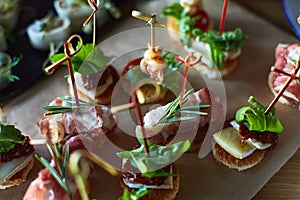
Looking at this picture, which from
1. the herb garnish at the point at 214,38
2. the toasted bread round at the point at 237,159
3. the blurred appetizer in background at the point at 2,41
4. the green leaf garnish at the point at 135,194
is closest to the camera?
the green leaf garnish at the point at 135,194

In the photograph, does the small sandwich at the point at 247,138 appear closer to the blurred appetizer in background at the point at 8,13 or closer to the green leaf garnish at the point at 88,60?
the green leaf garnish at the point at 88,60

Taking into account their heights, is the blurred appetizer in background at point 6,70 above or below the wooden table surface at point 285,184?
above

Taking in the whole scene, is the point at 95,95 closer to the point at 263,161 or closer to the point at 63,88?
the point at 63,88

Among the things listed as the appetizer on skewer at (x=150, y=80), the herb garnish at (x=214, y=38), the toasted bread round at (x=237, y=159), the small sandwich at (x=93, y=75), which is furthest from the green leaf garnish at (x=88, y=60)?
the toasted bread round at (x=237, y=159)

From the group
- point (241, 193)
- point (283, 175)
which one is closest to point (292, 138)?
point (283, 175)

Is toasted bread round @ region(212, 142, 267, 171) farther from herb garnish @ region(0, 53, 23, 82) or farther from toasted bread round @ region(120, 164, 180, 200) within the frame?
herb garnish @ region(0, 53, 23, 82)

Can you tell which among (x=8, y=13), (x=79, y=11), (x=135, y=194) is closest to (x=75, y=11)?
(x=79, y=11)

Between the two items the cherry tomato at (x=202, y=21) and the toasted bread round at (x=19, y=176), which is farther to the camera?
the cherry tomato at (x=202, y=21)

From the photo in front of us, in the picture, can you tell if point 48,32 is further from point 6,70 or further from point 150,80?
point 150,80
